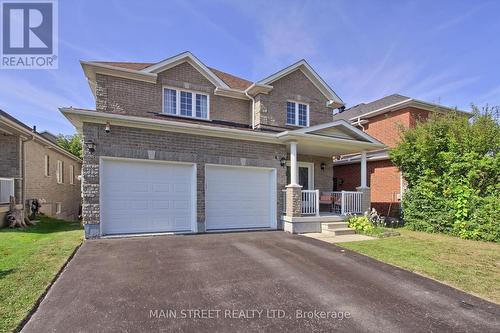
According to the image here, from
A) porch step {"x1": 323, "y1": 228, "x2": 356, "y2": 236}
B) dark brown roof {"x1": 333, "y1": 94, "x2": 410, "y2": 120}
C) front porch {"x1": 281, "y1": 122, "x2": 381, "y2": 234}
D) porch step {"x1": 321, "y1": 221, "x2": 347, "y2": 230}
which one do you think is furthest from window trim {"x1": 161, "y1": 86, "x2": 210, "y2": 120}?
dark brown roof {"x1": 333, "y1": 94, "x2": 410, "y2": 120}

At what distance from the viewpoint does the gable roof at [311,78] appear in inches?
495

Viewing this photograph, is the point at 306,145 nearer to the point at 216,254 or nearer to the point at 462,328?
the point at 216,254

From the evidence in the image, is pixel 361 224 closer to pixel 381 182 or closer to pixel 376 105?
pixel 381 182

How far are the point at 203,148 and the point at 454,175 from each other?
31.0 ft

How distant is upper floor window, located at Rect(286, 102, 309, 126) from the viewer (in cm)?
1305

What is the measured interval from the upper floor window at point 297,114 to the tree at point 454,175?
4.38 meters

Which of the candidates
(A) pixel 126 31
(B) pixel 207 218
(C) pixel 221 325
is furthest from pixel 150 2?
(C) pixel 221 325

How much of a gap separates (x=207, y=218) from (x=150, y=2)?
23.8ft

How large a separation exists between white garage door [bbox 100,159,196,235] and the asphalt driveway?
1.74m

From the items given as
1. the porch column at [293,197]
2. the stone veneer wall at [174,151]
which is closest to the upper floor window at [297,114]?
the stone veneer wall at [174,151]

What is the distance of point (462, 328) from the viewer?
3344 millimetres

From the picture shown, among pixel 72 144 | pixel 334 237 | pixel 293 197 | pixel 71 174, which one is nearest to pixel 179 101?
pixel 293 197

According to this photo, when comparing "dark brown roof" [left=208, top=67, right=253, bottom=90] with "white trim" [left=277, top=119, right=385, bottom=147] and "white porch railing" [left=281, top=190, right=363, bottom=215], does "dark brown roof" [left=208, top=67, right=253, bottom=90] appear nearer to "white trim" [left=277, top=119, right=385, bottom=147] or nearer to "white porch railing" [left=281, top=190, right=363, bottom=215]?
"white trim" [left=277, top=119, right=385, bottom=147]

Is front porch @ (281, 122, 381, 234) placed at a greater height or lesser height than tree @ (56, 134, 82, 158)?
lesser
